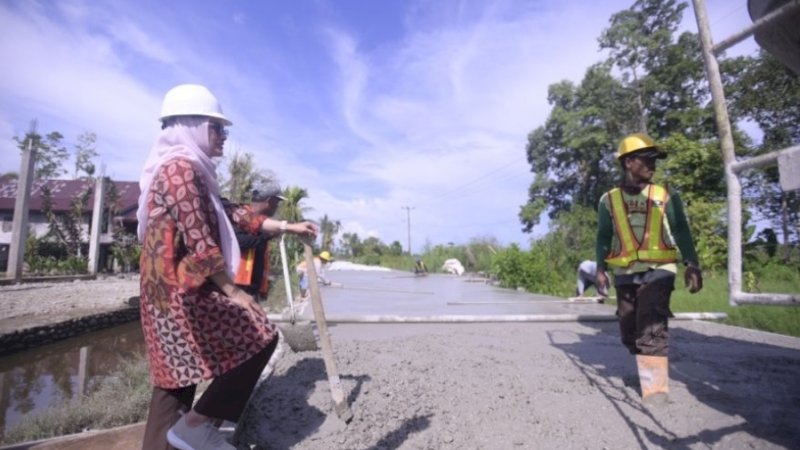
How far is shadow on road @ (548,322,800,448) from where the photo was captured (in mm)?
2258

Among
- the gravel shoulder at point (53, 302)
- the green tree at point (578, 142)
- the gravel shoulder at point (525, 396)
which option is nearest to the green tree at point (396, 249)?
the green tree at point (578, 142)

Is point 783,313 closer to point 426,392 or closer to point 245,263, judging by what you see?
point 426,392

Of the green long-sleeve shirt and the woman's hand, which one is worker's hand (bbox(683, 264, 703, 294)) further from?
Result: the woman's hand

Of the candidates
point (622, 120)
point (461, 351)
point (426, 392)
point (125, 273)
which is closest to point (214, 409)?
point (426, 392)

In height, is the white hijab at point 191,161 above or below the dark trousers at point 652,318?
above

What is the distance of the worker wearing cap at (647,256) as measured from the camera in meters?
2.72

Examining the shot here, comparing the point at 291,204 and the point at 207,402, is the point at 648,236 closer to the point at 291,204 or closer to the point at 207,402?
the point at 207,402

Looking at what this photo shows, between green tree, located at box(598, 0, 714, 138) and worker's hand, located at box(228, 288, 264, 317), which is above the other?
green tree, located at box(598, 0, 714, 138)

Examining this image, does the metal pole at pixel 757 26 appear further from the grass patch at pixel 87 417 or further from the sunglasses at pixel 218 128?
the grass patch at pixel 87 417

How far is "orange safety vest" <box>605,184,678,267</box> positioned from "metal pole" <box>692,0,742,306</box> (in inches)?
36.2

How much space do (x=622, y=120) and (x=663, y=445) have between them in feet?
80.9

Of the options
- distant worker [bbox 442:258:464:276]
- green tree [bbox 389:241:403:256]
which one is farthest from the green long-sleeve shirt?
green tree [bbox 389:241:403:256]

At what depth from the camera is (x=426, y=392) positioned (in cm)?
295

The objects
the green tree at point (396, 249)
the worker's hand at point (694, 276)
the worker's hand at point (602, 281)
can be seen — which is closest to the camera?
the worker's hand at point (694, 276)
